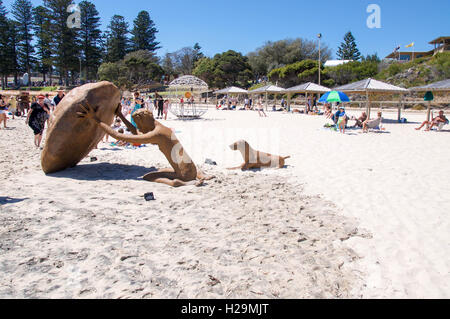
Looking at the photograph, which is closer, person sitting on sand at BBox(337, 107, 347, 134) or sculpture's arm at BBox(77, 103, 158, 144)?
sculpture's arm at BBox(77, 103, 158, 144)

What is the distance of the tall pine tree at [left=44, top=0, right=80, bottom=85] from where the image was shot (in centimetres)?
4706

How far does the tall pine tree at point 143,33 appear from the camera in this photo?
66.8 m

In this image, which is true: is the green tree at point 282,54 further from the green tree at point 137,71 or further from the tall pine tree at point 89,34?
the tall pine tree at point 89,34

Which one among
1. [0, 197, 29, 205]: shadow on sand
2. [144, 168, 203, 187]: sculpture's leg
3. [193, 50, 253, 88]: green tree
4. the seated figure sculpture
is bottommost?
[0, 197, 29, 205]: shadow on sand

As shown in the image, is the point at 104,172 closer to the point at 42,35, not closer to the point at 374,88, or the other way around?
the point at 374,88

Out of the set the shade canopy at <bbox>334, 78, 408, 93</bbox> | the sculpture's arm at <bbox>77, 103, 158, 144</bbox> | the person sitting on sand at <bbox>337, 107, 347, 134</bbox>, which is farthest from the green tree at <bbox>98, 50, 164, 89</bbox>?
the sculpture's arm at <bbox>77, 103, 158, 144</bbox>

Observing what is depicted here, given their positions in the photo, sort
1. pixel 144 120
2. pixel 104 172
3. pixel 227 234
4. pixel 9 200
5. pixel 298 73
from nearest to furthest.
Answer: pixel 227 234 → pixel 9 200 → pixel 144 120 → pixel 104 172 → pixel 298 73

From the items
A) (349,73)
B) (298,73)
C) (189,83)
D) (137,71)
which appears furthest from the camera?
(137,71)

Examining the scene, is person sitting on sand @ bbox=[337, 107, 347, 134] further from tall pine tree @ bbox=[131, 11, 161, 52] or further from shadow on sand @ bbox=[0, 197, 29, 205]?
tall pine tree @ bbox=[131, 11, 161, 52]

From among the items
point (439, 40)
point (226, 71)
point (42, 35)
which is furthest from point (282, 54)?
point (42, 35)

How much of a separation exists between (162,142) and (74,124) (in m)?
1.45

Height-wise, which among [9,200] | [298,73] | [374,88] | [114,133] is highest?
[298,73]

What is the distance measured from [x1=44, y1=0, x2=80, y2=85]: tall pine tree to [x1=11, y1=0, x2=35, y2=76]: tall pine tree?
7.58m

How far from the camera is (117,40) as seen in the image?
61750 mm
